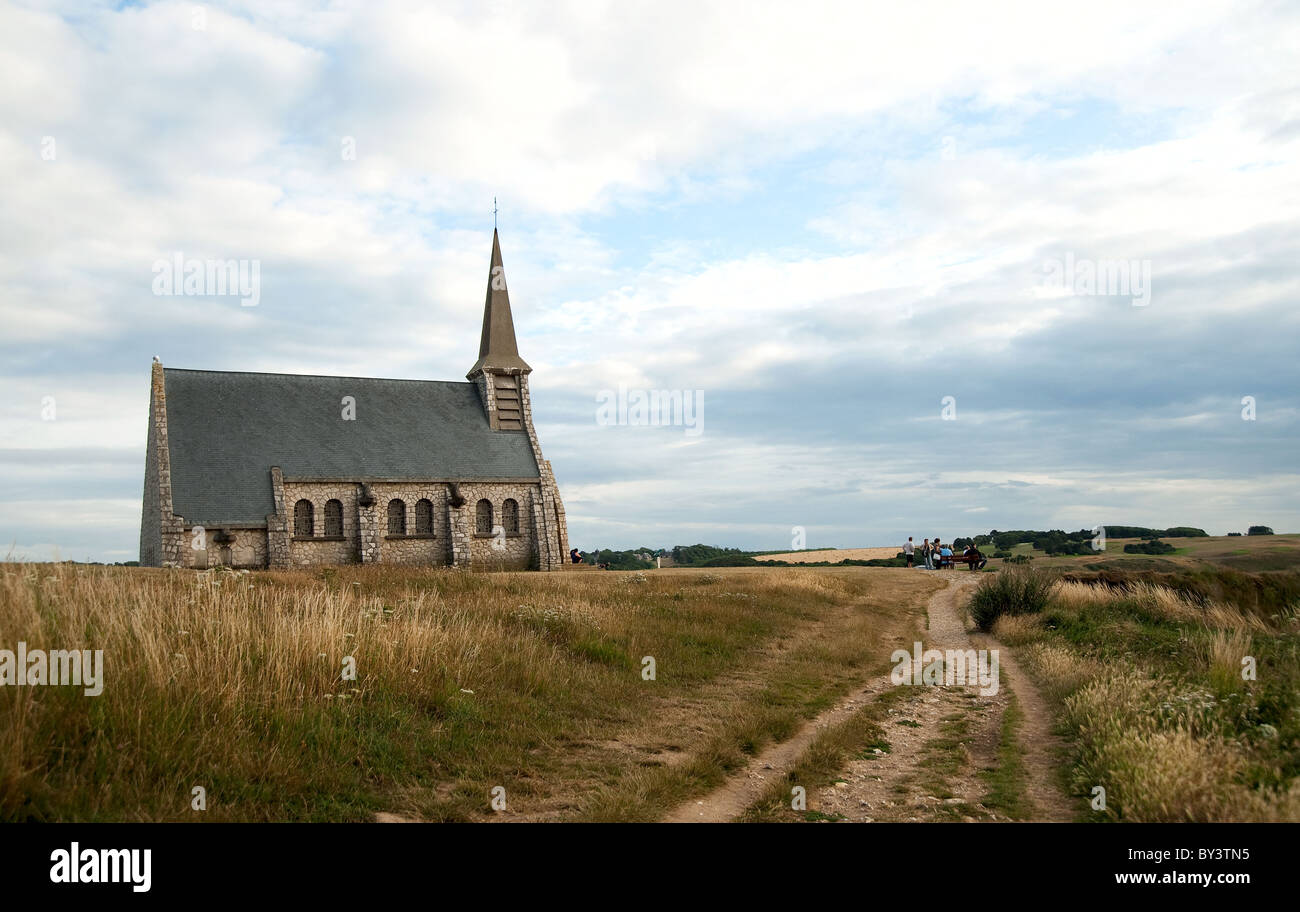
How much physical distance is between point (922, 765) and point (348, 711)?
627cm

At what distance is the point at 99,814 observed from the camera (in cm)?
517

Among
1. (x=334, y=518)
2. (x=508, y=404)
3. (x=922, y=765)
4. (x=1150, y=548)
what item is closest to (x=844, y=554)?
(x=1150, y=548)

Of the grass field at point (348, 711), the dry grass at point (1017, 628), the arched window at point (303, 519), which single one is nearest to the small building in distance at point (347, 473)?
the arched window at point (303, 519)

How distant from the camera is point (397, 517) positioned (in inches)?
1548

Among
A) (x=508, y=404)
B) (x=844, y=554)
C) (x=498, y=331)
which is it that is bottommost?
(x=844, y=554)

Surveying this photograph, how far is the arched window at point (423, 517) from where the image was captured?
39.8 metres

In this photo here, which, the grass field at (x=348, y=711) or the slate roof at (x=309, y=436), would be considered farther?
the slate roof at (x=309, y=436)

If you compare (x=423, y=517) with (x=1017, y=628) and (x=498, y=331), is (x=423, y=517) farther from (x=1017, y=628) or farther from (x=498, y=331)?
(x=1017, y=628)

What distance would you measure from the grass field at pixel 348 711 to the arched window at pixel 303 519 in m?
25.5

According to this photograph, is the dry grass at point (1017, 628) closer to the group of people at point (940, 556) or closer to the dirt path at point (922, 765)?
the dirt path at point (922, 765)

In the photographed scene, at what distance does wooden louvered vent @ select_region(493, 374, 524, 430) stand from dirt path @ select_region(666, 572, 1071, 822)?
33170 mm
